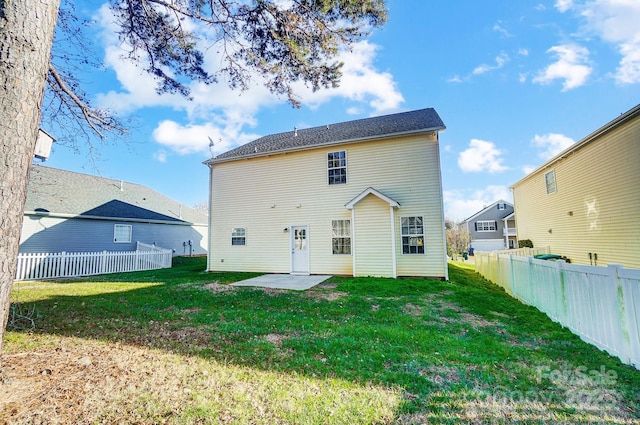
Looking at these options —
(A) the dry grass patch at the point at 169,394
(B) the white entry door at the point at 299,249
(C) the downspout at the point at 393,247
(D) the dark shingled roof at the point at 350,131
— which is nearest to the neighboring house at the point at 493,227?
(D) the dark shingled roof at the point at 350,131

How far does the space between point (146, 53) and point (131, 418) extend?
6.83 meters

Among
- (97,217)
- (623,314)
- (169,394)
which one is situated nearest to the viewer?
(169,394)

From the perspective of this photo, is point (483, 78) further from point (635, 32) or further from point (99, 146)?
point (99, 146)

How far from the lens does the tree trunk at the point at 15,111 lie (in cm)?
224

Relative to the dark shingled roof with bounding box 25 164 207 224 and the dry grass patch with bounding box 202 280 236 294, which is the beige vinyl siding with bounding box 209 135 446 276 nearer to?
the dry grass patch with bounding box 202 280 236 294

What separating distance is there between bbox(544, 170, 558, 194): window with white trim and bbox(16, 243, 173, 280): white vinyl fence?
66.1 feet

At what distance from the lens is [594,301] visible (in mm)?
3873

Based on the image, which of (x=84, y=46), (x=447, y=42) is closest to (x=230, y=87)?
(x=84, y=46)

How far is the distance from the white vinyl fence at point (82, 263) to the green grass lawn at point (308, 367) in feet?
21.2

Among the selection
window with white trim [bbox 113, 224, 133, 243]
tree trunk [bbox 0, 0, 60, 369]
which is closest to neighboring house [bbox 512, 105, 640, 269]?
tree trunk [bbox 0, 0, 60, 369]

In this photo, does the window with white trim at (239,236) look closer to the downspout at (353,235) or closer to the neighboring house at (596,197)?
the downspout at (353,235)

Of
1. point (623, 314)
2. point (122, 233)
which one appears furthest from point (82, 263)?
point (623, 314)

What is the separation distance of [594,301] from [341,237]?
825 cm

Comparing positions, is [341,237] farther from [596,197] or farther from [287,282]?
[596,197]
